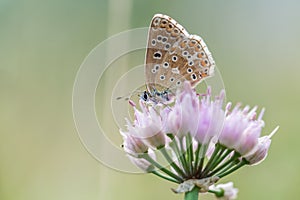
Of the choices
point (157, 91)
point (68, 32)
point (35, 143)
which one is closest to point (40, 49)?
point (68, 32)

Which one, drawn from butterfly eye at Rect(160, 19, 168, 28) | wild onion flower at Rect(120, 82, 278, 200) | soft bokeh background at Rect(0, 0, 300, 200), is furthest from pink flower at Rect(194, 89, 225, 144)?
soft bokeh background at Rect(0, 0, 300, 200)

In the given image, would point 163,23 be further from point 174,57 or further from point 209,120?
point 209,120

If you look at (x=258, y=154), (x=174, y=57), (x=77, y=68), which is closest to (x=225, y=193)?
(x=258, y=154)

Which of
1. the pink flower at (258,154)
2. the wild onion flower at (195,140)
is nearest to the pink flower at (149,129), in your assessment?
the wild onion flower at (195,140)

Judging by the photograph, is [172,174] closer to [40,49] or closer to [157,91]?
[157,91]

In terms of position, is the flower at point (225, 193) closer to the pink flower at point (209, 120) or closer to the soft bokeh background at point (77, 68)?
the pink flower at point (209, 120)
